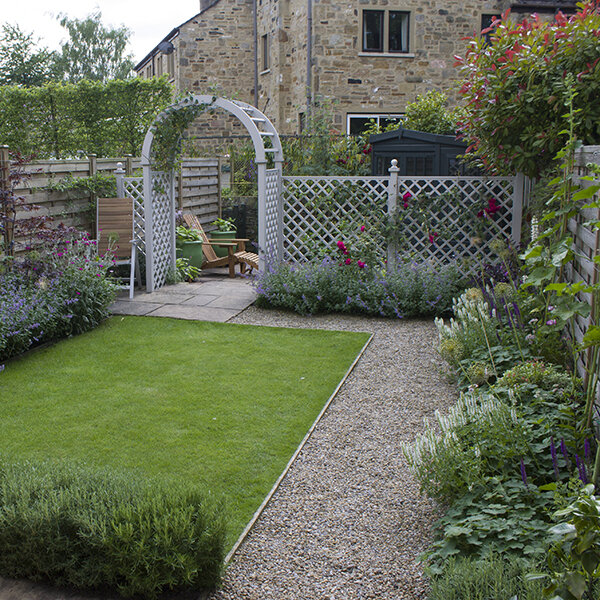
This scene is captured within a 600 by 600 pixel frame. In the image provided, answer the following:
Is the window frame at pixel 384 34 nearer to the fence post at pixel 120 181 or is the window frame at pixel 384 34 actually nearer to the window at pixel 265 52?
the window at pixel 265 52

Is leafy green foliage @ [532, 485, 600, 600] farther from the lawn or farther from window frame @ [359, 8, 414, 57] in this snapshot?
window frame @ [359, 8, 414, 57]

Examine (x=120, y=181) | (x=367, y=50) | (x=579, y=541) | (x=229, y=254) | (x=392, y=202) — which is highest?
(x=367, y=50)

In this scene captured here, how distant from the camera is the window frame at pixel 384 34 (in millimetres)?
14688

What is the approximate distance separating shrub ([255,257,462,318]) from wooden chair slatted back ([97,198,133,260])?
191 centimetres

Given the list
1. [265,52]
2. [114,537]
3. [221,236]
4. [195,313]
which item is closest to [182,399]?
[114,537]

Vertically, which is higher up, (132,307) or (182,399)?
(132,307)

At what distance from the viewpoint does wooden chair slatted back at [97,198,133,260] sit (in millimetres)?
7902

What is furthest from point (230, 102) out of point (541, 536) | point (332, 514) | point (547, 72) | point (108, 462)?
point (541, 536)

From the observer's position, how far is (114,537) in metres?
2.39

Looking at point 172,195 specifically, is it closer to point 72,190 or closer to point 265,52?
point 72,190

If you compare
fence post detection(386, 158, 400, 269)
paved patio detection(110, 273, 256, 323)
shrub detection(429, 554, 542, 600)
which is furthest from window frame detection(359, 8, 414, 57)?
shrub detection(429, 554, 542, 600)

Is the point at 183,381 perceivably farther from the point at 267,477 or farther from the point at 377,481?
the point at 377,481

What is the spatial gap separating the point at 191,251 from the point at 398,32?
8.89m

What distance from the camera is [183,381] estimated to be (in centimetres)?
491
